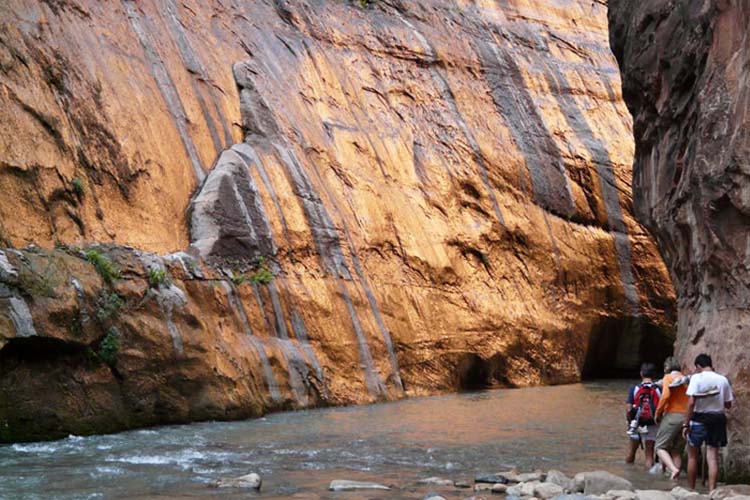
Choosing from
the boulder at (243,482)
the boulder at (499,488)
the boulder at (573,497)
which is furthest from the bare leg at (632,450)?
the boulder at (243,482)

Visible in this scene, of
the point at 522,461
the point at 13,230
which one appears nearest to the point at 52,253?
the point at 13,230

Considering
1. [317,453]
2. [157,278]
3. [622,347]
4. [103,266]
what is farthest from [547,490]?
[622,347]

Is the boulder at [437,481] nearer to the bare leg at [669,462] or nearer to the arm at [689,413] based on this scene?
the bare leg at [669,462]

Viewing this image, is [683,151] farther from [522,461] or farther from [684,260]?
[522,461]

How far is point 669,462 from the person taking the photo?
10.2 metres

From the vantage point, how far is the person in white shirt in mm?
9445

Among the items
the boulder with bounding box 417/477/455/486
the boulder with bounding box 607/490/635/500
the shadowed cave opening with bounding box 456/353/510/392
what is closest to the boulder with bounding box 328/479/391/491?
the boulder with bounding box 417/477/455/486

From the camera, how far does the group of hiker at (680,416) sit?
948 centimetres

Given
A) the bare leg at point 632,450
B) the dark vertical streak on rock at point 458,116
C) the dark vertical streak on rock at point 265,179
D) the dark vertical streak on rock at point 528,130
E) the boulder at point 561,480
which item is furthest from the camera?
the dark vertical streak on rock at point 528,130

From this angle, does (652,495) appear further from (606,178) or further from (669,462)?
(606,178)

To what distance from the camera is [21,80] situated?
656 inches

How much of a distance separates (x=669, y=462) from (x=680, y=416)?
533 mm

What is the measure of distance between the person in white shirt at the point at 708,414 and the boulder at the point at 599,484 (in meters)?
0.92

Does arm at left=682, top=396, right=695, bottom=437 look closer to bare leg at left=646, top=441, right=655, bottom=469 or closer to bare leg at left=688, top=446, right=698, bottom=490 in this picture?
bare leg at left=688, top=446, right=698, bottom=490
